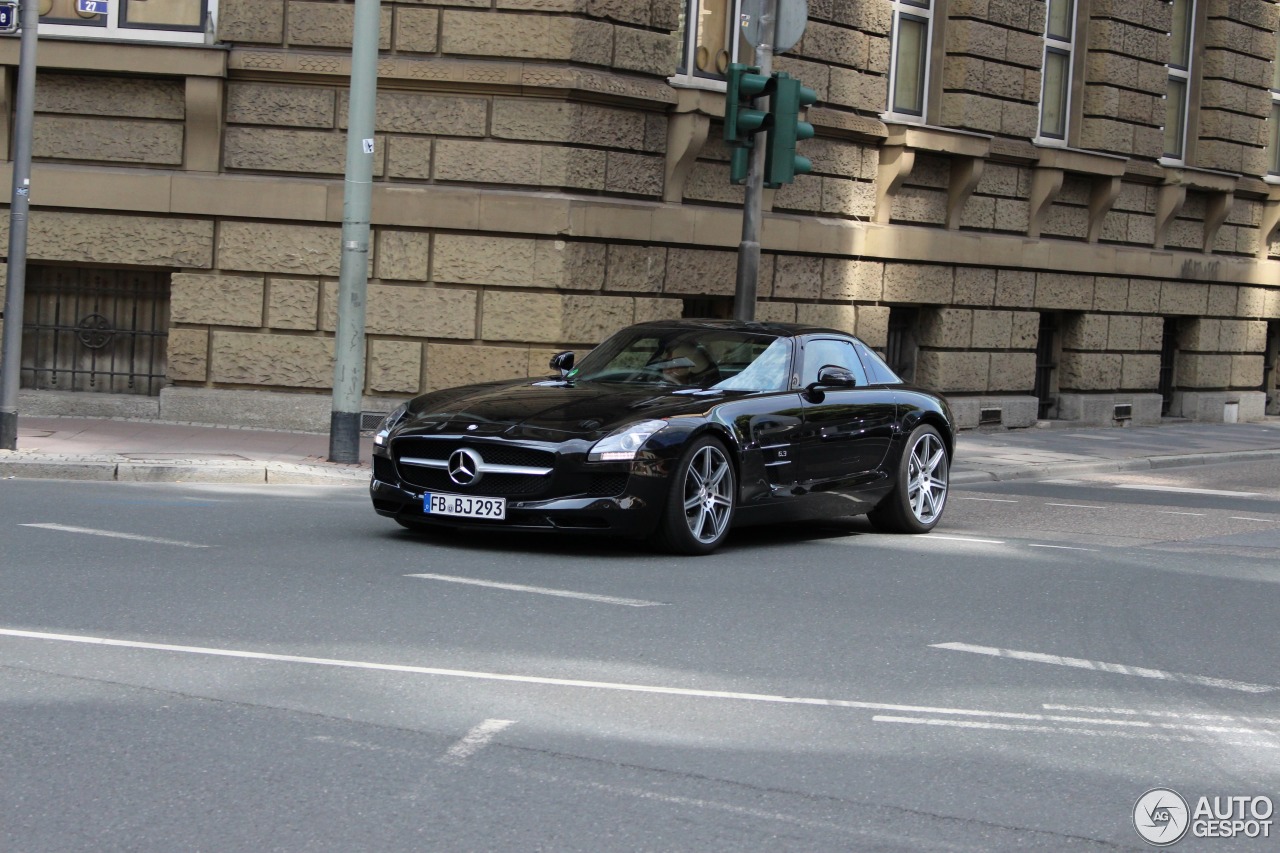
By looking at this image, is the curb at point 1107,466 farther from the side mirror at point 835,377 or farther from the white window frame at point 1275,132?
the white window frame at point 1275,132

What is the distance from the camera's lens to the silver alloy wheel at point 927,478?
11.8 m

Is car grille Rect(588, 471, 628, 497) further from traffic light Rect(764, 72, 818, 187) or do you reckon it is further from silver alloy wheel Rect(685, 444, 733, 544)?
traffic light Rect(764, 72, 818, 187)

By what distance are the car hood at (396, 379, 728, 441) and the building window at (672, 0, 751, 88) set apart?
8765mm

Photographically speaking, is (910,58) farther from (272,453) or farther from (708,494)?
(708,494)

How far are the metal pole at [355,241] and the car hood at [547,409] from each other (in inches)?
143

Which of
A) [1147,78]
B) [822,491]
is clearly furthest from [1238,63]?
[822,491]

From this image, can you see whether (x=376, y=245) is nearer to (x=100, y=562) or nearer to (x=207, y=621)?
(x=100, y=562)

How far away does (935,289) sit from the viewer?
21641 mm

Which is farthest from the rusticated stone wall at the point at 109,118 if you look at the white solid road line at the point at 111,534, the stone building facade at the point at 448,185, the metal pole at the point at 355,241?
the white solid road line at the point at 111,534

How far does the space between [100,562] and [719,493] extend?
3.35m

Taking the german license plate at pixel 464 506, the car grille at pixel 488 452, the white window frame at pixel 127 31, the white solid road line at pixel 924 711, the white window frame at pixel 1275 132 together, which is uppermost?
the white window frame at pixel 1275 132

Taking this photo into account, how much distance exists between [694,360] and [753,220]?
4454 millimetres

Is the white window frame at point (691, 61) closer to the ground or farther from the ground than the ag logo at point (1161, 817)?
farther from the ground

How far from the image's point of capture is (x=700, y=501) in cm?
992
